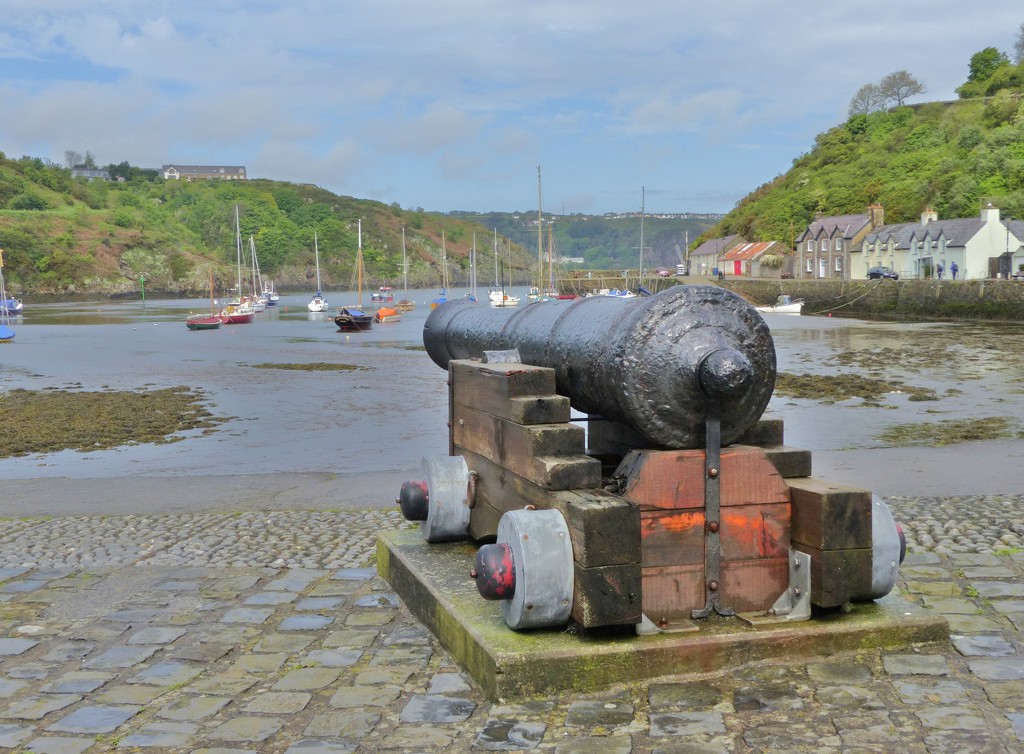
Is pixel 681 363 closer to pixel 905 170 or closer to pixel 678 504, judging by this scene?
pixel 678 504

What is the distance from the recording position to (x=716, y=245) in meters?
121

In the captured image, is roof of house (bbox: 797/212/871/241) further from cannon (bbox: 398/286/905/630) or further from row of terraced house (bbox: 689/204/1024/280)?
cannon (bbox: 398/286/905/630)

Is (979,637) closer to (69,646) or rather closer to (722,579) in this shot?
(722,579)

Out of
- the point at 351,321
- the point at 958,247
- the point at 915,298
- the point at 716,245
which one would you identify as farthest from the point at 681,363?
the point at 716,245

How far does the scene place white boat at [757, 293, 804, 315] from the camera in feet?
240

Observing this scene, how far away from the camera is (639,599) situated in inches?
176

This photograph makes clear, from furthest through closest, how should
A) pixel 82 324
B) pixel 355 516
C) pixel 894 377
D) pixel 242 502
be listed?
pixel 82 324 < pixel 894 377 < pixel 242 502 < pixel 355 516

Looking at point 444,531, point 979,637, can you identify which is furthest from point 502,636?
point 979,637

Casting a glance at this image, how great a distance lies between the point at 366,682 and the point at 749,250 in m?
108

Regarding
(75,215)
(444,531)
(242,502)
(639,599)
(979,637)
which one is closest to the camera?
(639,599)

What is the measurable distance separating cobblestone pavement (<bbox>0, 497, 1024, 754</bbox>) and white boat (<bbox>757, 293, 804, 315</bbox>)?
224ft

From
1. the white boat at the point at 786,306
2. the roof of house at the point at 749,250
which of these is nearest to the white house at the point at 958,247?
the white boat at the point at 786,306

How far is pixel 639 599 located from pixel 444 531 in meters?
1.97

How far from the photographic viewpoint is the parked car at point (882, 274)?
2832 inches
